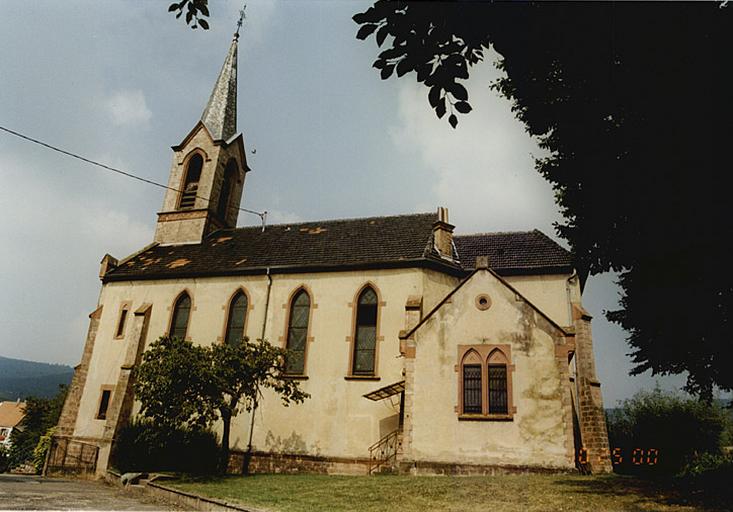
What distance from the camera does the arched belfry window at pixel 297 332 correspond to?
22.7m

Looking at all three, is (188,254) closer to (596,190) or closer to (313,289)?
(313,289)

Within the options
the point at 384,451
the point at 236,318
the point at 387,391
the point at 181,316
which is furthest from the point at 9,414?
the point at 387,391

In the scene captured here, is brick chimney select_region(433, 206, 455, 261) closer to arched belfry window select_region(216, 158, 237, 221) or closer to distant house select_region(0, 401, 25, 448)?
arched belfry window select_region(216, 158, 237, 221)

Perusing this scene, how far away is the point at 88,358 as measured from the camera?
26141mm

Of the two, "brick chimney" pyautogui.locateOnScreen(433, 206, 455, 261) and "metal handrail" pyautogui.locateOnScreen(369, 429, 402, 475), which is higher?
"brick chimney" pyautogui.locateOnScreen(433, 206, 455, 261)

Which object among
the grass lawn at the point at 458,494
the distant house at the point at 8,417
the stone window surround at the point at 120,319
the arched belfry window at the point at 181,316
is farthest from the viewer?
the distant house at the point at 8,417

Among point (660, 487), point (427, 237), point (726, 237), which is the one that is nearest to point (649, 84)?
point (726, 237)

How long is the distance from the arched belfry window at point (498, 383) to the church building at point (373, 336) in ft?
0.14

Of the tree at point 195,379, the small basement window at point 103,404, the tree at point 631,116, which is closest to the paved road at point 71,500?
the tree at point 195,379

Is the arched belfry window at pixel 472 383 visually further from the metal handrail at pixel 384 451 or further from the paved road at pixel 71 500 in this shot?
the paved road at pixel 71 500

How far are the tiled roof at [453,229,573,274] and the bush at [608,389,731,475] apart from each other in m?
9.44

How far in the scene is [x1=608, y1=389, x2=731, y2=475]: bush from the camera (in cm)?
2455
